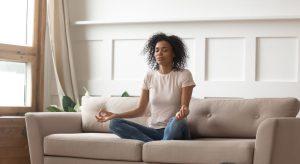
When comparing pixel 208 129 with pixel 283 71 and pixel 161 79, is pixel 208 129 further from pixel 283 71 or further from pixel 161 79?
pixel 283 71

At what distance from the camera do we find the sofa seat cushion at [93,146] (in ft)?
12.0

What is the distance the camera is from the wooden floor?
4645mm

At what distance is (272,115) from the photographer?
3.67 meters

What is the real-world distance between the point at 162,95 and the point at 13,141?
1495 mm

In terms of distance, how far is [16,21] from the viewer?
17.1ft

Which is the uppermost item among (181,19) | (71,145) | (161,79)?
(181,19)

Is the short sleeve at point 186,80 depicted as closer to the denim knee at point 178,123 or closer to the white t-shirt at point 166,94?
the white t-shirt at point 166,94

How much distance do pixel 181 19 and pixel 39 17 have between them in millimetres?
1315

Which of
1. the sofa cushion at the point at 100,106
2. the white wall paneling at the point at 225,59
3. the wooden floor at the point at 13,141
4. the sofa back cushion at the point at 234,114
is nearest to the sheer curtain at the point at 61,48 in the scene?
the wooden floor at the point at 13,141

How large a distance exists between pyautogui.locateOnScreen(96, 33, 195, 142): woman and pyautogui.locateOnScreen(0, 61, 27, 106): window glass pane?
1495mm

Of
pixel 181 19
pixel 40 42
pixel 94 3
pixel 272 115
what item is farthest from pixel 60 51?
pixel 272 115

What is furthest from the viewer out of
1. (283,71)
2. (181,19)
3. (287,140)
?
(181,19)

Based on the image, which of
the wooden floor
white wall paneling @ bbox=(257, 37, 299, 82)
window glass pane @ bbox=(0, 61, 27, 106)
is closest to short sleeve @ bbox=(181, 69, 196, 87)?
white wall paneling @ bbox=(257, 37, 299, 82)

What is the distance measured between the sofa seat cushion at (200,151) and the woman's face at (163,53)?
21.6 inches
